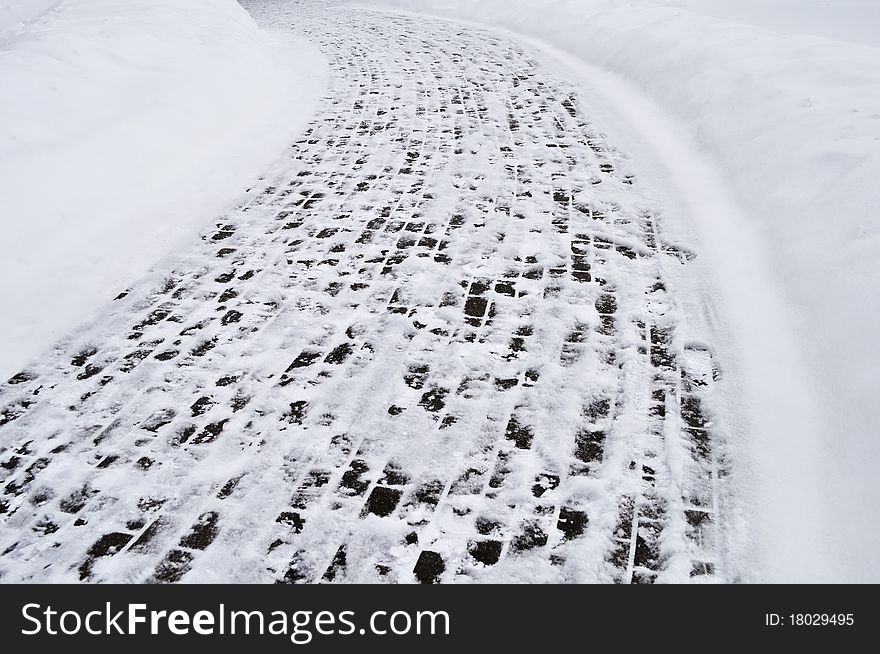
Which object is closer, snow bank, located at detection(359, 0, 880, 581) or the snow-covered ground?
snow bank, located at detection(359, 0, 880, 581)

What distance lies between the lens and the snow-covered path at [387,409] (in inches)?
92.2

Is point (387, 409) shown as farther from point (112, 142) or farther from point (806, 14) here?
point (806, 14)

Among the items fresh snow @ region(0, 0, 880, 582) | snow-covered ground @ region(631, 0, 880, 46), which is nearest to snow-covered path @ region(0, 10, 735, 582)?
fresh snow @ region(0, 0, 880, 582)

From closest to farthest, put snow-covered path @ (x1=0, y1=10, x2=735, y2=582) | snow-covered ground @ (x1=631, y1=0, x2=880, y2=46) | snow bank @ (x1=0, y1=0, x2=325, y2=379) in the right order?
snow-covered path @ (x1=0, y1=10, x2=735, y2=582) < snow bank @ (x1=0, y1=0, x2=325, y2=379) < snow-covered ground @ (x1=631, y1=0, x2=880, y2=46)

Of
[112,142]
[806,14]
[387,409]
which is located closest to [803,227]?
[387,409]

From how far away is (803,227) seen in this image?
13.0 ft

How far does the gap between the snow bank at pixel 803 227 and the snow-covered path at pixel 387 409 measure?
1.01 ft

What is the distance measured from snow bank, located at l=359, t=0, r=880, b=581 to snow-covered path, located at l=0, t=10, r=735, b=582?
308 millimetres

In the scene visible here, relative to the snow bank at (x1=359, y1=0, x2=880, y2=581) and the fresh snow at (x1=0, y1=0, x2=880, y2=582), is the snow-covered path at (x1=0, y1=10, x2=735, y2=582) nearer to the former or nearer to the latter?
the fresh snow at (x1=0, y1=0, x2=880, y2=582)

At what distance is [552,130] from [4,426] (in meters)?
5.26

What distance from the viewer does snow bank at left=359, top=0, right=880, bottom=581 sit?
242 cm

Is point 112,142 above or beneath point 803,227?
beneath

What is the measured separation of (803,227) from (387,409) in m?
2.87

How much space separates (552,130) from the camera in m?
6.42
